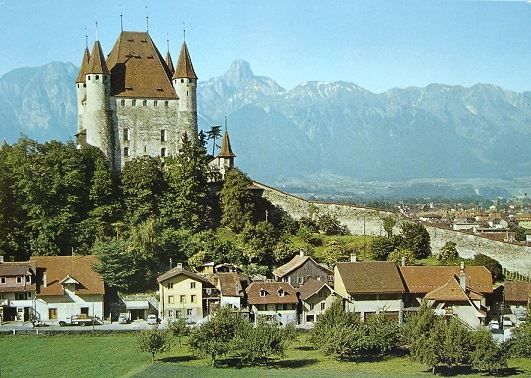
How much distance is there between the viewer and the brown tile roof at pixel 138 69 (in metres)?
54.2

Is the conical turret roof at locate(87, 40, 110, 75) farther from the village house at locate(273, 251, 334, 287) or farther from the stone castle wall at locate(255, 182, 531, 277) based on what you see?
the village house at locate(273, 251, 334, 287)

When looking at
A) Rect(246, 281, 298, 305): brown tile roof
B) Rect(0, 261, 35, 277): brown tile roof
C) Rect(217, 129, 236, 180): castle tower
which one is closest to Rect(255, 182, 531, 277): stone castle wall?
Rect(217, 129, 236, 180): castle tower

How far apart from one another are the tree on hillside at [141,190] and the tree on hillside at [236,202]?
4350 mm

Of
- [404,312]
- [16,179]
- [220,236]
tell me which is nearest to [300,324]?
[404,312]

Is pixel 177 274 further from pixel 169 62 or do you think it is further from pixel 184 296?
pixel 169 62

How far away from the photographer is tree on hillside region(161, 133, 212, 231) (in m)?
49.2

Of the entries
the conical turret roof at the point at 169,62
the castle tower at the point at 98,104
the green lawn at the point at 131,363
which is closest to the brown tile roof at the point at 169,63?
the conical turret roof at the point at 169,62

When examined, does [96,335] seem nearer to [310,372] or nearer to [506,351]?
[310,372]

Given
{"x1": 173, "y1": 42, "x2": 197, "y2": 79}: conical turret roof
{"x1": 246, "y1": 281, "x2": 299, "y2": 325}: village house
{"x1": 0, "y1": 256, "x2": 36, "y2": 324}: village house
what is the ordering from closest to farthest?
{"x1": 246, "y1": 281, "x2": 299, "y2": 325}: village house → {"x1": 0, "y1": 256, "x2": 36, "y2": 324}: village house → {"x1": 173, "y1": 42, "x2": 197, "y2": 79}: conical turret roof

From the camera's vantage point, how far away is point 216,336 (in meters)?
33.7

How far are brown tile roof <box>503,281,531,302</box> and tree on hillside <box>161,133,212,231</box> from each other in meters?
18.8

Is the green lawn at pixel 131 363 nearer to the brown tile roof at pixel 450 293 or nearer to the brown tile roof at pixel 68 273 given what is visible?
the brown tile roof at pixel 68 273

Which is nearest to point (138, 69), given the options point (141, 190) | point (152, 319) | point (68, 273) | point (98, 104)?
point (98, 104)

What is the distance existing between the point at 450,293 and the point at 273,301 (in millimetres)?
9177
